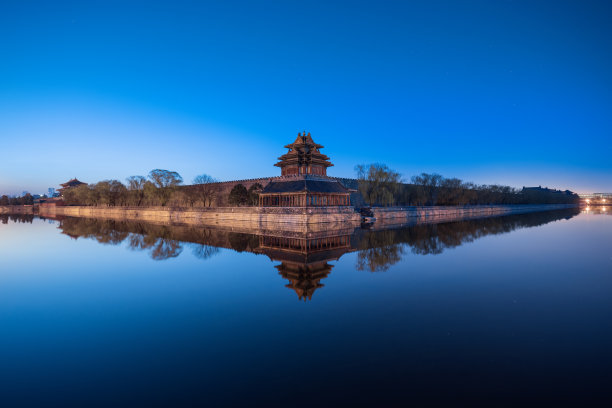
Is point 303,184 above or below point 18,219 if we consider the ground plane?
above

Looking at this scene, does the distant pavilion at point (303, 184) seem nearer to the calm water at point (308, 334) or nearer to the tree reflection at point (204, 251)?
the tree reflection at point (204, 251)

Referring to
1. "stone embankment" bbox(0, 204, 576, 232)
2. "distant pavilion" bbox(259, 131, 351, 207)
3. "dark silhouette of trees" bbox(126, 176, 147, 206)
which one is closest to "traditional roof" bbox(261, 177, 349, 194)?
"distant pavilion" bbox(259, 131, 351, 207)

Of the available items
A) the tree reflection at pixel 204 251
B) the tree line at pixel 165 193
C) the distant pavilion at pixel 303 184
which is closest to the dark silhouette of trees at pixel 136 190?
the tree line at pixel 165 193

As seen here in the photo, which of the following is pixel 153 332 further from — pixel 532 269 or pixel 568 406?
pixel 532 269

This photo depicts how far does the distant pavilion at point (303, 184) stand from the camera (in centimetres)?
2880

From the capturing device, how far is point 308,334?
517cm

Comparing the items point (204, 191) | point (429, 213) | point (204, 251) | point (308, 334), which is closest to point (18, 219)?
point (204, 191)

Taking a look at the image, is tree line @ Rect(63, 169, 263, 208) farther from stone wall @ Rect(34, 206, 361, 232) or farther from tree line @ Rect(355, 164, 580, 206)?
tree line @ Rect(355, 164, 580, 206)

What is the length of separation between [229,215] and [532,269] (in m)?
28.4

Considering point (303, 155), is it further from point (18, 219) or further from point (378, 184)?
point (18, 219)

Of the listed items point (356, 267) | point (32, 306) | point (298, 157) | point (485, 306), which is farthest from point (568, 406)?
point (298, 157)

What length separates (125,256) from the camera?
13297mm

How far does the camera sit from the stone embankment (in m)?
26.2

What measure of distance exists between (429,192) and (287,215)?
117 feet
